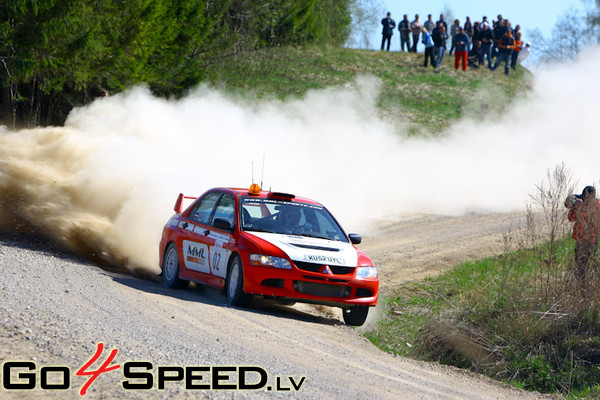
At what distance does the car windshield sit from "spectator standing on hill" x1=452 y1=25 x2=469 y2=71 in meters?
27.8

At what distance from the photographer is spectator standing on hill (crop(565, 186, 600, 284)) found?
9352 millimetres

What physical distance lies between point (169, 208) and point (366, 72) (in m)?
Result: 28.5

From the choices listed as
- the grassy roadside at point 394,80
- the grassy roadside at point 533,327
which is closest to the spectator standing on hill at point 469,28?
the grassy roadside at point 394,80

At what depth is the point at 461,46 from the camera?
38.2m

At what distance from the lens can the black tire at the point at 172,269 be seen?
1115cm

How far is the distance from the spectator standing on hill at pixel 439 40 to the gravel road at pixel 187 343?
27169 millimetres

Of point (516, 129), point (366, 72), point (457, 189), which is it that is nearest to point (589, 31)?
point (366, 72)

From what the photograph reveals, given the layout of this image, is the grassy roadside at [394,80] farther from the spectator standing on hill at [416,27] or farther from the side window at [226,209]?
the side window at [226,209]

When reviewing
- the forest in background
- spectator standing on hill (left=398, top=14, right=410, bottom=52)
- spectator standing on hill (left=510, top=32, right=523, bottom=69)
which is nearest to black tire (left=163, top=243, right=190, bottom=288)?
the forest in background

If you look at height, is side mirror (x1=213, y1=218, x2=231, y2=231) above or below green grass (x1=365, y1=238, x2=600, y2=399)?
above

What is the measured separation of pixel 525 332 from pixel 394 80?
104 feet

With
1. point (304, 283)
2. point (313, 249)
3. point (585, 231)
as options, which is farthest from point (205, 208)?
point (585, 231)

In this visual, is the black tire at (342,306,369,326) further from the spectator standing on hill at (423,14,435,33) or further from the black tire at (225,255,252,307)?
the spectator standing on hill at (423,14,435,33)

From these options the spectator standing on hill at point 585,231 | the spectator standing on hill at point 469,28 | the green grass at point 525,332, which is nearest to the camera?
the green grass at point 525,332
